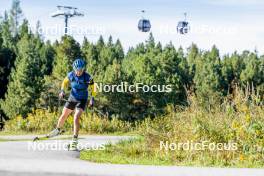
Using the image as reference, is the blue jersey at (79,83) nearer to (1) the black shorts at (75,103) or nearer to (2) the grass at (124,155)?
(1) the black shorts at (75,103)

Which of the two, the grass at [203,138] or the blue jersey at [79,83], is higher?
the blue jersey at [79,83]

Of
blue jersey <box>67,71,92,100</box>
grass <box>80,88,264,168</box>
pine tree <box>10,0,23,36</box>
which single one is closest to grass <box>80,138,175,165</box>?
grass <box>80,88,264,168</box>

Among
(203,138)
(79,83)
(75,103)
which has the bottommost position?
(203,138)

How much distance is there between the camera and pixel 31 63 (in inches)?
1618

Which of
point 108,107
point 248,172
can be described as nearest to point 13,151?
point 248,172

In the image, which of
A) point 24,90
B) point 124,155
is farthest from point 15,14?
point 124,155

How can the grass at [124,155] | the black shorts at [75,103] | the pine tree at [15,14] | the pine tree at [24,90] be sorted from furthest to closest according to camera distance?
the pine tree at [15,14]
the pine tree at [24,90]
the black shorts at [75,103]
the grass at [124,155]

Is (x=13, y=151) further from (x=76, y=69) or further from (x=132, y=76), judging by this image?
(x=132, y=76)

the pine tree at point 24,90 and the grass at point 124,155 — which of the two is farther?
the pine tree at point 24,90

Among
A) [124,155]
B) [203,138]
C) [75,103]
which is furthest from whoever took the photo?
[124,155]

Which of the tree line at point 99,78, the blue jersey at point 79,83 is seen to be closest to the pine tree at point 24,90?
the tree line at point 99,78

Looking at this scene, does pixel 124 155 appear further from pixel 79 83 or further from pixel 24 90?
pixel 24 90

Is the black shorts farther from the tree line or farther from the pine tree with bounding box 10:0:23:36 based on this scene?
the pine tree with bounding box 10:0:23:36

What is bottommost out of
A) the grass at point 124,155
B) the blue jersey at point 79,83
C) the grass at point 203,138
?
the grass at point 124,155
